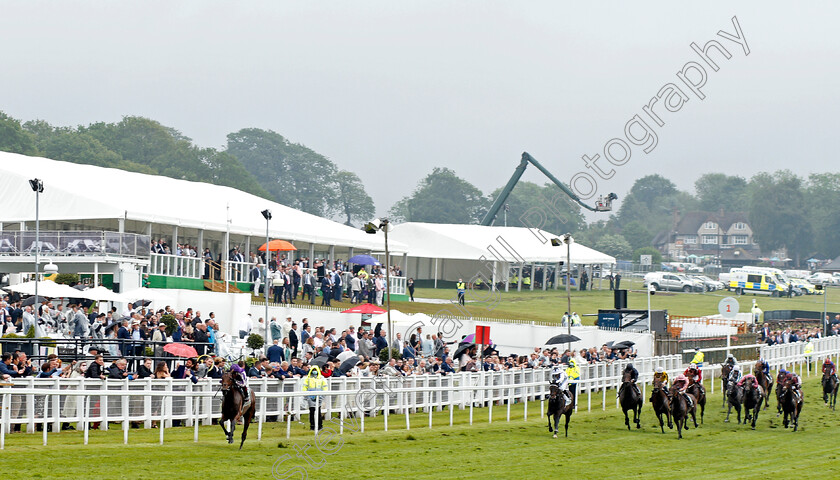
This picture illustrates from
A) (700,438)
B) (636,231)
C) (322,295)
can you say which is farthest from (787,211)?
(700,438)

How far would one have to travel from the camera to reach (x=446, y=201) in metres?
137

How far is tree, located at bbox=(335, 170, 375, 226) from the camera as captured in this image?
452 feet

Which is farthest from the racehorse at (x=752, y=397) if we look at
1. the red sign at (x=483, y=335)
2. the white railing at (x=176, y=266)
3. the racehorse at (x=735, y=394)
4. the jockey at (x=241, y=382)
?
the white railing at (x=176, y=266)

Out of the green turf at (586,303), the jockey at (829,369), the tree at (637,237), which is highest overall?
the tree at (637,237)

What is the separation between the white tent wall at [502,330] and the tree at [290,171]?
103m

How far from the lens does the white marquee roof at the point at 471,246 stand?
203 feet

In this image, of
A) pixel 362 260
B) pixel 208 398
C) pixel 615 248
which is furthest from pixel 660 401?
pixel 615 248

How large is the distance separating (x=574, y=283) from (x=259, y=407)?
53088mm

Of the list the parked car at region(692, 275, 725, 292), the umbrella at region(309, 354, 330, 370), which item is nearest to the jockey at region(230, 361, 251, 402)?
the umbrella at region(309, 354, 330, 370)

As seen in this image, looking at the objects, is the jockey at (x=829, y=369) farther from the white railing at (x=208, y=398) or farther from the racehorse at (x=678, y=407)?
the racehorse at (x=678, y=407)

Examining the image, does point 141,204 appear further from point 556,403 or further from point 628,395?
point 556,403

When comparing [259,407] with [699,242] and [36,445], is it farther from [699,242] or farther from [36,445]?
[699,242]

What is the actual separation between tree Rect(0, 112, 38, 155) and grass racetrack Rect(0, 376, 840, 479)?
81.5m

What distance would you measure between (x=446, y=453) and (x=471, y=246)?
46.9 m
